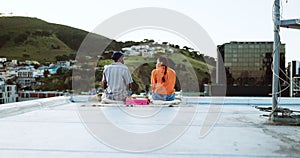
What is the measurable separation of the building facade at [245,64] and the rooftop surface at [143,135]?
4779mm

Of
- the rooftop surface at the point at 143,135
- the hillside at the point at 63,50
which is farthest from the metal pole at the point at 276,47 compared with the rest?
the hillside at the point at 63,50

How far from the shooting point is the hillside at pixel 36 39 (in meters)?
14.1

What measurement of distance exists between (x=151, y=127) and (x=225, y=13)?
6428 millimetres

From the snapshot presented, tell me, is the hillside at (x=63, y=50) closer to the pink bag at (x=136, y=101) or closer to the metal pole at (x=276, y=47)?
the pink bag at (x=136, y=101)

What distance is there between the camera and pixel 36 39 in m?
16.8

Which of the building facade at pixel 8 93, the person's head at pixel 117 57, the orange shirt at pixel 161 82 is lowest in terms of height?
the building facade at pixel 8 93

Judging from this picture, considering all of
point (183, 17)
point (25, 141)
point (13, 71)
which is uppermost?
point (183, 17)

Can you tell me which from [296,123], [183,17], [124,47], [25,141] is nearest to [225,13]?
[183,17]

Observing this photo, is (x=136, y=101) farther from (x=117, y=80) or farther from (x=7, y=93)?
(x=7, y=93)

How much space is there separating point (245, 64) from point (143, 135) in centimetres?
683

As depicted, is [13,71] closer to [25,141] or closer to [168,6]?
[168,6]

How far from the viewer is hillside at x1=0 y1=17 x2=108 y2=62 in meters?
14.1

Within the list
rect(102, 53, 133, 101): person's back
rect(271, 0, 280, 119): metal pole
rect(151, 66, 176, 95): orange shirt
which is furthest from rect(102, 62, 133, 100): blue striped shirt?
rect(271, 0, 280, 119): metal pole

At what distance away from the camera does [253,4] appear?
280 inches
